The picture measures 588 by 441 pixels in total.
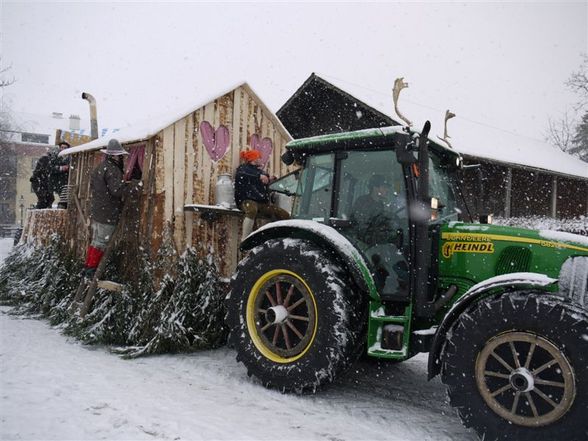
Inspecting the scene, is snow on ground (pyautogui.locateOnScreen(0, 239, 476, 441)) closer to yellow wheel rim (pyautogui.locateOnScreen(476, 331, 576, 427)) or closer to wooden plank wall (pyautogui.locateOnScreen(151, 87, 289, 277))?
yellow wheel rim (pyautogui.locateOnScreen(476, 331, 576, 427))

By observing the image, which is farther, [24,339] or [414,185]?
[24,339]

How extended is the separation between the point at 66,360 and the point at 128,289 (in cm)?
108

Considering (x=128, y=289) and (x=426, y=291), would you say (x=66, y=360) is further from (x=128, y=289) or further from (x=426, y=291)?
(x=426, y=291)

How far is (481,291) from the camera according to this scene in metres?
3.13

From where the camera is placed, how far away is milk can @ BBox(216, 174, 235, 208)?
597 centimetres

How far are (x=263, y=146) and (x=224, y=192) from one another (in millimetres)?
1086

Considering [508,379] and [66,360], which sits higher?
[508,379]

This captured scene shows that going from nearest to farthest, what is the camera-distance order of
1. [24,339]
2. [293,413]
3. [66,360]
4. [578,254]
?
[578,254] < [293,413] < [66,360] < [24,339]

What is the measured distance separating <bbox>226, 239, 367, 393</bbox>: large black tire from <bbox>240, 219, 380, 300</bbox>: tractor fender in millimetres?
103

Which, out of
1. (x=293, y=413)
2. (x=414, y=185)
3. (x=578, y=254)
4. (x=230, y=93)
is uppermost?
(x=230, y=93)

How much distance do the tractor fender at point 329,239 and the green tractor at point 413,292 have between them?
0.01 m

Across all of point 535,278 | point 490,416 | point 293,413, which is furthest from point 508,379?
point 293,413

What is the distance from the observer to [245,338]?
4.29m

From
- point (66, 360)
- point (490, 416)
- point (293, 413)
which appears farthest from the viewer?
point (66, 360)
